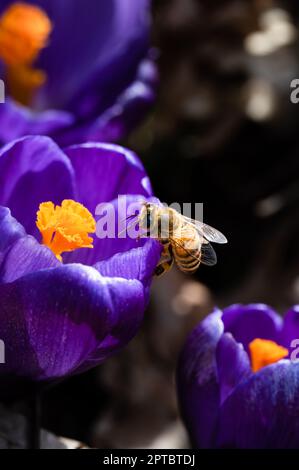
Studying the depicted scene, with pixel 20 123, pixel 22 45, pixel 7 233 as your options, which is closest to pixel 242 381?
pixel 7 233

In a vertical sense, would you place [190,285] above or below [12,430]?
below

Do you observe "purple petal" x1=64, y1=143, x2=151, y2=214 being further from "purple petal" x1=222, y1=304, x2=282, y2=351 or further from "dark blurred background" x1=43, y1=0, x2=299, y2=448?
"dark blurred background" x1=43, y1=0, x2=299, y2=448

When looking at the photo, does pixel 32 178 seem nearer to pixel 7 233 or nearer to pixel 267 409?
pixel 7 233

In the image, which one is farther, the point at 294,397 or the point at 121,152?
the point at 121,152

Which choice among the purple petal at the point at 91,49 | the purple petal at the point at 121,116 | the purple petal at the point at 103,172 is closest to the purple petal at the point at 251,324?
the purple petal at the point at 103,172

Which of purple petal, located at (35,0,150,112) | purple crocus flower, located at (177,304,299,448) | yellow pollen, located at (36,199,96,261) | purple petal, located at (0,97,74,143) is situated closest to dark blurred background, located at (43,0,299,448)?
purple petal, located at (35,0,150,112)

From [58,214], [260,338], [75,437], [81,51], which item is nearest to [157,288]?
[75,437]
